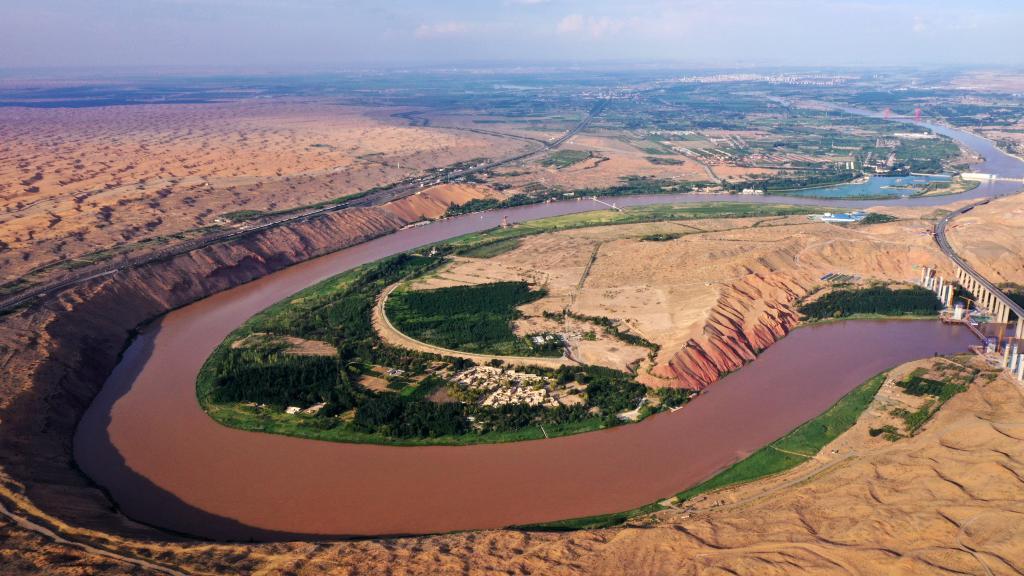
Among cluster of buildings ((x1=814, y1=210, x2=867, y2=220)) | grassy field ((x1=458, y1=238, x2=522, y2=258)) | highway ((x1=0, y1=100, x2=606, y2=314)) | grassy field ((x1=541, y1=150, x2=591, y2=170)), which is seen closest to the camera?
highway ((x1=0, y1=100, x2=606, y2=314))

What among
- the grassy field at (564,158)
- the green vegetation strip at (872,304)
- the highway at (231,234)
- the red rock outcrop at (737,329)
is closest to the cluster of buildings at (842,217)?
the green vegetation strip at (872,304)

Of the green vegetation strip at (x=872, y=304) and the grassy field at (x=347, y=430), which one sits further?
the green vegetation strip at (x=872, y=304)

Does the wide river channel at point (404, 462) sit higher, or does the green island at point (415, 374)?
the green island at point (415, 374)

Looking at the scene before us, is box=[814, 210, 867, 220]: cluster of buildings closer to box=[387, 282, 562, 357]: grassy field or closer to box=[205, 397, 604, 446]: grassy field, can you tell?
box=[387, 282, 562, 357]: grassy field

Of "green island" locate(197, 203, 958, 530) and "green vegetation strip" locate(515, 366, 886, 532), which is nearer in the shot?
"green vegetation strip" locate(515, 366, 886, 532)

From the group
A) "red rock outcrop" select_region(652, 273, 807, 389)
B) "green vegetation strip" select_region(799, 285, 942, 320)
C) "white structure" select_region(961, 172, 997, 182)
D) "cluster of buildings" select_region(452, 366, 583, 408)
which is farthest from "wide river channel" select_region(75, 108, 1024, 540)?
"white structure" select_region(961, 172, 997, 182)

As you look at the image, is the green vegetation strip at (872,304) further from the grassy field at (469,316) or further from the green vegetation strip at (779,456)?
the grassy field at (469,316)

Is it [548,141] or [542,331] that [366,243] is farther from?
[548,141]
